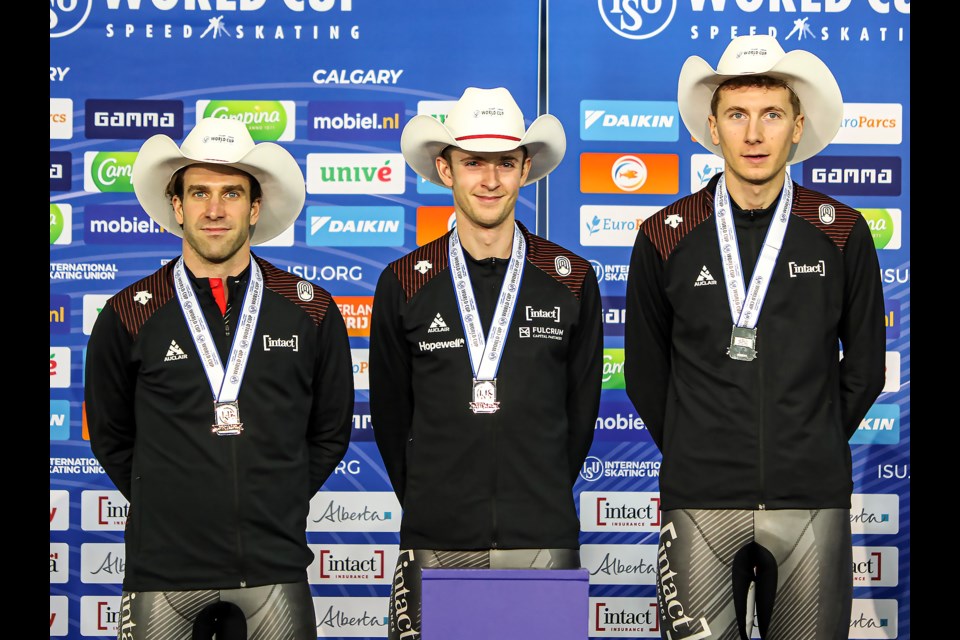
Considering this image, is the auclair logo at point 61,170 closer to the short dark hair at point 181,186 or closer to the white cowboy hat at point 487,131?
the short dark hair at point 181,186

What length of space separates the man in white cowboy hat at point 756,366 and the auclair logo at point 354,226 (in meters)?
1.56

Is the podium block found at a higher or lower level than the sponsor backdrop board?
lower

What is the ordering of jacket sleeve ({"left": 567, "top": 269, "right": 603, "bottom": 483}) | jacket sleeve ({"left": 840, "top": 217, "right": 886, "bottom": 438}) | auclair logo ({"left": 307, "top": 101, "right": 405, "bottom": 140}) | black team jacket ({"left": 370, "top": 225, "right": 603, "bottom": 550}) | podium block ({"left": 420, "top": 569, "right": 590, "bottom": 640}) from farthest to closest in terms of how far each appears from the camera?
auclair logo ({"left": 307, "top": 101, "right": 405, "bottom": 140})
jacket sleeve ({"left": 567, "top": 269, "right": 603, "bottom": 483})
jacket sleeve ({"left": 840, "top": 217, "right": 886, "bottom": 438})
black team jacket ({"left": 370, "top": 225, "right": 603, "bottom": 550})
podium block ({"left": 420, "top": 569, "right": 590, "bottom": 640})

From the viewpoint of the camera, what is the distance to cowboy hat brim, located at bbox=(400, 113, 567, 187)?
365 cm

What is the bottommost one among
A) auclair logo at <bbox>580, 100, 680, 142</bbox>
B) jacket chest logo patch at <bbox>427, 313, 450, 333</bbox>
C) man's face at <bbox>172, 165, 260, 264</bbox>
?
jacket chest logo patch at <bbox>427, 313, 450, 333</bbox>

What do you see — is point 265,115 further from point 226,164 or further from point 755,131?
point 755,131

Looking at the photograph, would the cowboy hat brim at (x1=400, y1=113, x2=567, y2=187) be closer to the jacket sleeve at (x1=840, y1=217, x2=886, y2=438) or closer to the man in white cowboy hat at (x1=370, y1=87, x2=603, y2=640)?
the man in white cowboy hat at (x1=370, y1=87, x2=603, y2=640)

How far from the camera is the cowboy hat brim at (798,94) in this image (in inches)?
142

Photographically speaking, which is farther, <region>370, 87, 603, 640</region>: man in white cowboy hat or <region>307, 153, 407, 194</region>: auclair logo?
<region>307, 153, 407, 194</region>: auclair logo

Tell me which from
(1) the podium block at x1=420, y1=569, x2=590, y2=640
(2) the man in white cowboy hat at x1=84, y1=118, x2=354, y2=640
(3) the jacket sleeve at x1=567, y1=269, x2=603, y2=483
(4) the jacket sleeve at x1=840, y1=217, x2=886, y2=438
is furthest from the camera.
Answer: (3) the jacket sleeve at x1=567, y1=269, x2=603, y2=483

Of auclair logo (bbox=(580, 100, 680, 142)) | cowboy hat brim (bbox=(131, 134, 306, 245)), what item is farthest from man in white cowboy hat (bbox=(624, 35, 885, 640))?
auclair logo (bbox=(580, 100, 680, 142))

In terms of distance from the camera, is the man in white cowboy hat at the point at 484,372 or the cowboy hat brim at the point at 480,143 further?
the cowboy hat brim at the point at 480,143

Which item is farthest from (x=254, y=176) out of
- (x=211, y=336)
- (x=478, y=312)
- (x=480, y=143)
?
(x=478, y=312)

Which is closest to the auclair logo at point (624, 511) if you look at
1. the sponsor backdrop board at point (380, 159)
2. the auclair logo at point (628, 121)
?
the sponsor backdrop board at point (380, 159)
